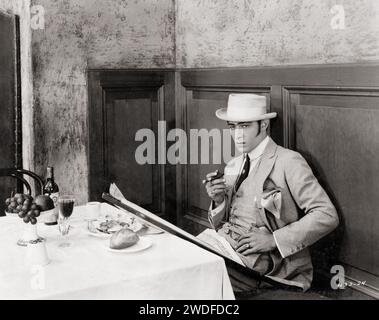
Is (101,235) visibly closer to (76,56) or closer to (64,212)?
(64,212)

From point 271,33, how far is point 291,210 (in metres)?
1.16

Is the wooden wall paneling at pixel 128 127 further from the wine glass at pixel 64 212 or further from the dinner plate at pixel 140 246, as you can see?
the dinner plate at pixel 140 246

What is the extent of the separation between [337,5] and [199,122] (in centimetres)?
144

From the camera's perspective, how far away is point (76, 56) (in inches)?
148

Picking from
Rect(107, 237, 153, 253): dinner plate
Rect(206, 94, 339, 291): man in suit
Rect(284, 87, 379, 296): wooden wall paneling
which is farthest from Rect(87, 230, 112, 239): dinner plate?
Rect(284, 87, 379, 296): wooden wall paneling

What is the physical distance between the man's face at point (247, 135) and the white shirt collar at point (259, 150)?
16 millimetres

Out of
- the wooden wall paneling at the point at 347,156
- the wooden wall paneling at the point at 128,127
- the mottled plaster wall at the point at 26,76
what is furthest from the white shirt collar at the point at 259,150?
the mottled plaster wall at the point at 26,76

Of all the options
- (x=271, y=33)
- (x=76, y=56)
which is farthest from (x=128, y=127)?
(x=271, y=33)

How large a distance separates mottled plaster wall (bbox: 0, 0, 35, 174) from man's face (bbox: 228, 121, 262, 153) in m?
1.59

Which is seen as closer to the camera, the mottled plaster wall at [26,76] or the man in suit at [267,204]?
the man in suit at [267,204]

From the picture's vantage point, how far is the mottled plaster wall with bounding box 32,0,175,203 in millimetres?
3646

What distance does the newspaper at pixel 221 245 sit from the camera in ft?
8.41
